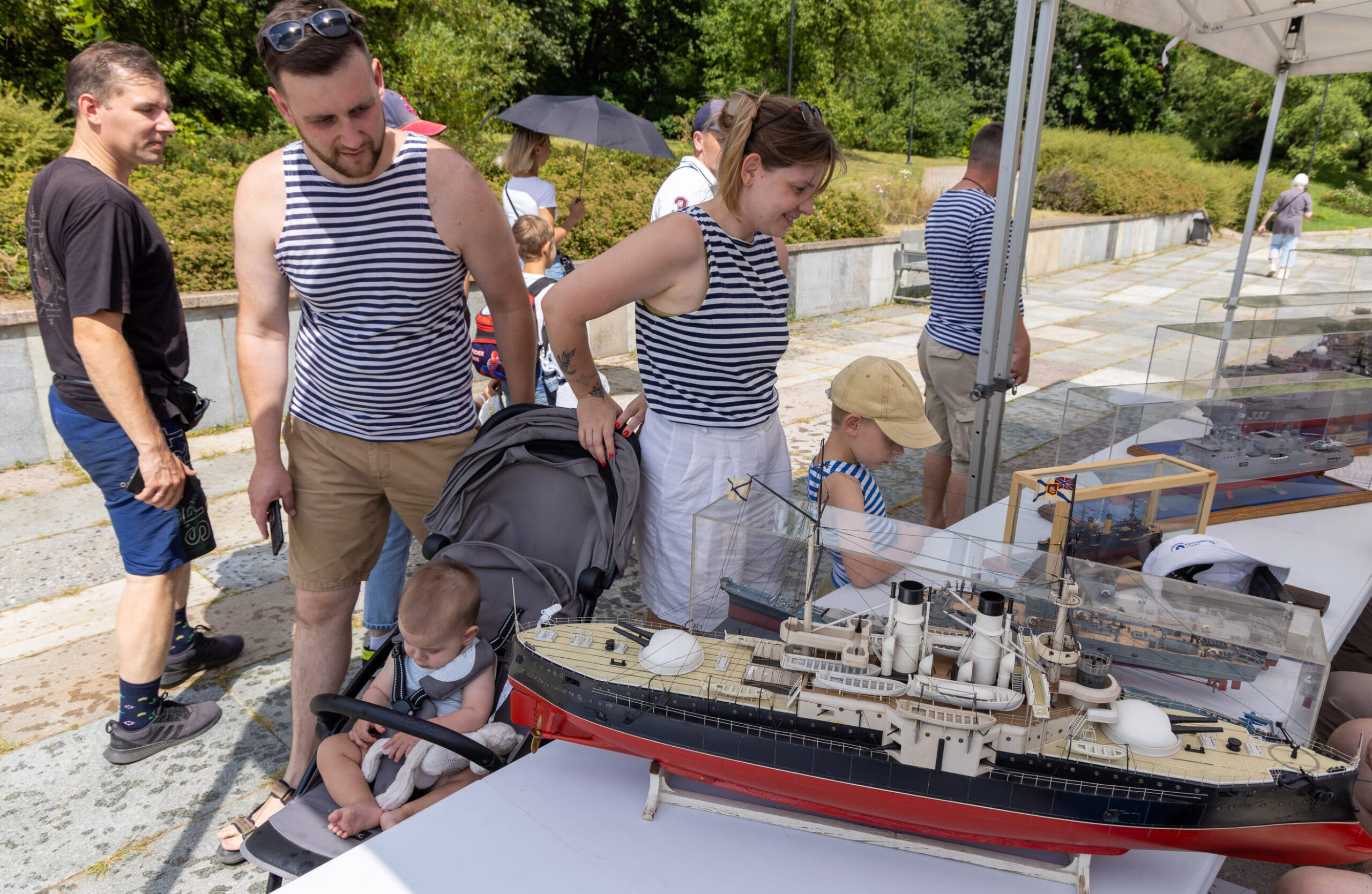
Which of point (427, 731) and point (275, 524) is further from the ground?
point (275, 524)

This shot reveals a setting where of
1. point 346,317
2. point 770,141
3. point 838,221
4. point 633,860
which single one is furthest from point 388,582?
point 838,221

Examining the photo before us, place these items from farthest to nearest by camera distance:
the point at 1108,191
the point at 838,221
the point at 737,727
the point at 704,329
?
the point at 1108,191 → the point at 838,221 → the point at 704,329 → the point at 737,727

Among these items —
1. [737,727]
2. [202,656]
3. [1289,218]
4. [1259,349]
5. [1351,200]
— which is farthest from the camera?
[1351,200]

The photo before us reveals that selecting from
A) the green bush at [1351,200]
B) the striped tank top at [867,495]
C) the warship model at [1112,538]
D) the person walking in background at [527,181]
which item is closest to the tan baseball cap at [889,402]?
the striped tank top at [867,495]

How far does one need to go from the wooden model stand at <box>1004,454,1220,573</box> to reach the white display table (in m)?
1.30

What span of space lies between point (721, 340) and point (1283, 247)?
15.9 meters

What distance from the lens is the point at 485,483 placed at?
8.84ft

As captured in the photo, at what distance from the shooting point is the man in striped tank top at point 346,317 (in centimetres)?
220

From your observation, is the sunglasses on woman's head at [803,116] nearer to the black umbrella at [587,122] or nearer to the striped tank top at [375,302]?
the striped tank top at [375,302]

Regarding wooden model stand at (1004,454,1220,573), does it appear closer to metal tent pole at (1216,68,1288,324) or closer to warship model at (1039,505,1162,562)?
warship model at (1039,505,1162,562)

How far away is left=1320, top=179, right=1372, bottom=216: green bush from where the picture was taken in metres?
29.6

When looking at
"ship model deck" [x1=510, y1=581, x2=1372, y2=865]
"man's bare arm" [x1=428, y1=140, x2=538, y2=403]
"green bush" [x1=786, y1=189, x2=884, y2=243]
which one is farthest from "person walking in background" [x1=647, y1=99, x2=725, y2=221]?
"green bush" [x1=786, y1=189, x2=884, y2=243]

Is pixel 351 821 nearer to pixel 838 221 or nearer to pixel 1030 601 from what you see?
pixel 1030 601

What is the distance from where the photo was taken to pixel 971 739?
1526mm
